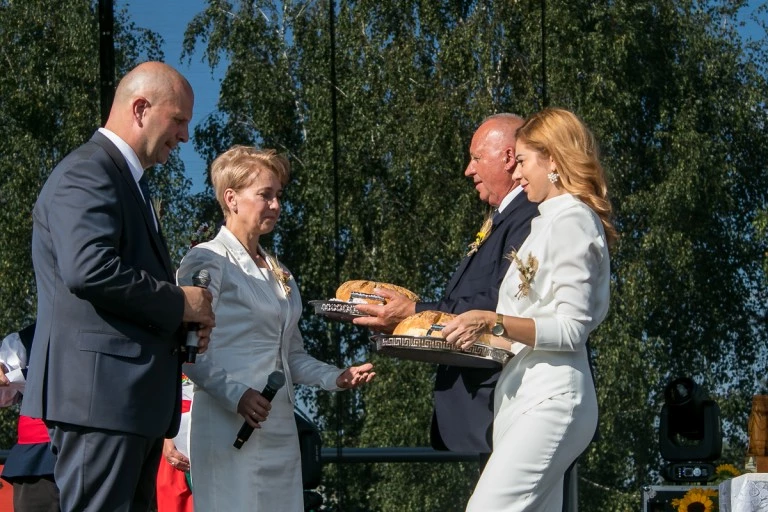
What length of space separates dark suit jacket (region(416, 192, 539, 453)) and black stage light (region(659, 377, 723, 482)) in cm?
166

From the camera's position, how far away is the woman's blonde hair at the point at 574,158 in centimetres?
267

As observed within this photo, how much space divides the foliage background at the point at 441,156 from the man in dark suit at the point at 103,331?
84.7 inches

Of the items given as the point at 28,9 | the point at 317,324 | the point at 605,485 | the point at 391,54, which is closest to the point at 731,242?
the point at 605,485

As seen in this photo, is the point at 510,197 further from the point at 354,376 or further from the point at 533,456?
the point at 533,456

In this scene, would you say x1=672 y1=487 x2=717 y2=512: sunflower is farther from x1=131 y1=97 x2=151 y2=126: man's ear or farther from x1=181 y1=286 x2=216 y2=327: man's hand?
x1=131 y1=97 x2=151 y2=126: man's ear

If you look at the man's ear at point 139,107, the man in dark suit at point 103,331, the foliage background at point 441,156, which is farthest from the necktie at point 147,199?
the foliage background at point 441,156

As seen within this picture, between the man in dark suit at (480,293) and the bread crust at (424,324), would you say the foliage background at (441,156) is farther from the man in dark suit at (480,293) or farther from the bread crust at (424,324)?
the bread crust at (424,324)

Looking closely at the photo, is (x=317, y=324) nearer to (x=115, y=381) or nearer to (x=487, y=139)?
(x=487, y=139)

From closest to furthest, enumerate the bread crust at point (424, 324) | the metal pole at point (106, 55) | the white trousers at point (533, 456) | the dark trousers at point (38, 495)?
the white trousers at point (533, 456)
the bread crust at point (424, 324)
the dark trousers at point (38, 495)
the metal pole at point (106, 55)

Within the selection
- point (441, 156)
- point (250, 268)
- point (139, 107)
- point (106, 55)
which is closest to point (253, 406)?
point (250, 268)

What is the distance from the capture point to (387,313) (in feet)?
10.4

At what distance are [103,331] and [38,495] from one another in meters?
1.10

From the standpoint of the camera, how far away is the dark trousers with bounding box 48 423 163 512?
7.72 feet

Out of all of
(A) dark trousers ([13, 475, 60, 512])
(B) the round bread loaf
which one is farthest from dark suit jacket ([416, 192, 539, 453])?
(A) dark trousers ([13, 475, 60, 512])
